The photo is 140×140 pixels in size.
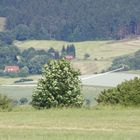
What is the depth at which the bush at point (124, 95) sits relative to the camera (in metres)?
27.7

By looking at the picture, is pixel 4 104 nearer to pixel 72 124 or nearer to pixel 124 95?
pixel 124 95

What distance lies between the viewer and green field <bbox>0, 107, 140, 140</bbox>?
654 inches

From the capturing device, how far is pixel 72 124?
19953 millimetres

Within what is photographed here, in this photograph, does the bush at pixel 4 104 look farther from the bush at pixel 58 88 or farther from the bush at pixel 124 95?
the bush at pixel 124 95

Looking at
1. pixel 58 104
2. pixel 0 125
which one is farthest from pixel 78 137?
pixel 58 104

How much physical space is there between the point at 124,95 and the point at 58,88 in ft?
9.28

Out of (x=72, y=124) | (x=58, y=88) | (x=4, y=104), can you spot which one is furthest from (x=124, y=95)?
(x=72, y=124)

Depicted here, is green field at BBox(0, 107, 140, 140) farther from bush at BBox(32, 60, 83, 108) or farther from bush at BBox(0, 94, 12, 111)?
bush at BBox(32, 60, 83, 108)

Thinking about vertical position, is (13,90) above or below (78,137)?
below

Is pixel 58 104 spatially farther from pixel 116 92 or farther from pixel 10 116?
pixel 10 116

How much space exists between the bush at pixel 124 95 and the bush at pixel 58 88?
3.55 feet

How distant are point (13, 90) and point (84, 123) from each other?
114 metres

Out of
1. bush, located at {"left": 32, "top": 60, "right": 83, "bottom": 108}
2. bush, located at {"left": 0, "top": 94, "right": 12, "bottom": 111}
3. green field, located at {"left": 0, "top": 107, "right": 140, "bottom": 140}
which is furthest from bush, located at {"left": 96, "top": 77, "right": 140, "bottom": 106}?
bush, located at {"left": 0, "top": 94, "right": 12, "bottom": 111}

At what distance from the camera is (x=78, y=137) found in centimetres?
1631
